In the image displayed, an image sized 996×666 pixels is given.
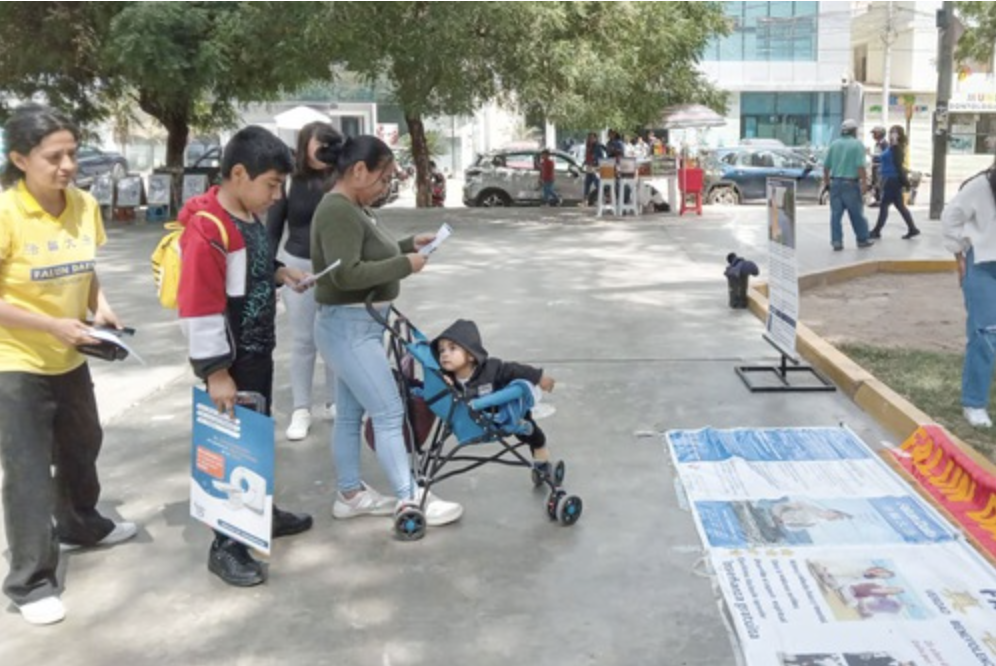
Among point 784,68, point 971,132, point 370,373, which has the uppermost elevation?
point 784,68

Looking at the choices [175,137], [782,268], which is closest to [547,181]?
[175,137]

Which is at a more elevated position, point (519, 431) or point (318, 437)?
point (519, 431)

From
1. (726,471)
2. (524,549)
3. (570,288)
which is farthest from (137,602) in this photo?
(570,288)

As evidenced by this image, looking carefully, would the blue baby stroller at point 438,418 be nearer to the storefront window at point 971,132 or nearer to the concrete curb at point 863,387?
the concrete curb at point 863,387

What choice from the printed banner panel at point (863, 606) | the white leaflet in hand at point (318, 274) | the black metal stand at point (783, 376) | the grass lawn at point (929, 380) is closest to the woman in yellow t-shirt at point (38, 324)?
the white leaflet in hand at point (318, 274)

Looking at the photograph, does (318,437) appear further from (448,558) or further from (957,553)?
(957,553)

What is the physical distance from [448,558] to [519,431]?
63 cm

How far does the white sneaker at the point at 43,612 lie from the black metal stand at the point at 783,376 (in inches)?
167

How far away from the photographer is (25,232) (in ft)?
11.2

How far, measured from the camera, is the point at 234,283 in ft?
11.8

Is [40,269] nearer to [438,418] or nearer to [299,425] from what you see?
[438,418]

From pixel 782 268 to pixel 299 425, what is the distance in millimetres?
3160

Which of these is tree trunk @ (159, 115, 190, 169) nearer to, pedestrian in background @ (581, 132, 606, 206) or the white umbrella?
pedestrian in background @ (581, 132, 606, 206)

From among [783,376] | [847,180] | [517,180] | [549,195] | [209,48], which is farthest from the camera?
[517,180]
